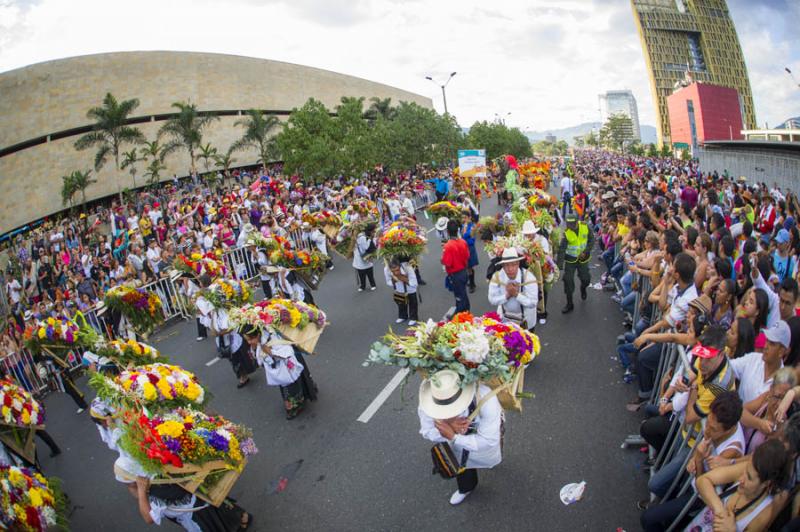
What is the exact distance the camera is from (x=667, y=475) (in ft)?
12.2

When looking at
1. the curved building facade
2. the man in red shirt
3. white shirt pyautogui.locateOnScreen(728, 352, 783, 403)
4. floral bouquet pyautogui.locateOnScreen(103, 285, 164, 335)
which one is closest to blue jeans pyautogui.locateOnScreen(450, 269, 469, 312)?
the man in red shirt

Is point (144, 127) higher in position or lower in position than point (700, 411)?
higher

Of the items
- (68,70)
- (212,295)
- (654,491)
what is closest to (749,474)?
(654,491)

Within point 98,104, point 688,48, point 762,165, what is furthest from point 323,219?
point 688,48

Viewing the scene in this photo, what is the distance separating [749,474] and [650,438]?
1.68 metres

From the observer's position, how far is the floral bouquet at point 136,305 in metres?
8.21

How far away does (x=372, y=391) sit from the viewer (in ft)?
21.8

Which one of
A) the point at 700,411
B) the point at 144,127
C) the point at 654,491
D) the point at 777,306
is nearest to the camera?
the point at 700,411

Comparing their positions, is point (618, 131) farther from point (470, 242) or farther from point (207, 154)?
point (470, 242)

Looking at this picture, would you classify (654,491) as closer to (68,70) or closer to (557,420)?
(557,420)

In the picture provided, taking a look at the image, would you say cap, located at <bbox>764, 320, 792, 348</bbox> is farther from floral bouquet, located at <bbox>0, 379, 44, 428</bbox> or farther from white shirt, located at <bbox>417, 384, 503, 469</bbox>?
Result: floral bouquet, located at <bbox>0, 379, 44, 428</bbox>

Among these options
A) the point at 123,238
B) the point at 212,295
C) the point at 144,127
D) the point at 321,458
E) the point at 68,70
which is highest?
the point at 68,70

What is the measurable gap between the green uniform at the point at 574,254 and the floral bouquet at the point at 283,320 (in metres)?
4.96

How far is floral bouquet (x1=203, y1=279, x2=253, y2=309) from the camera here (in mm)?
6930
